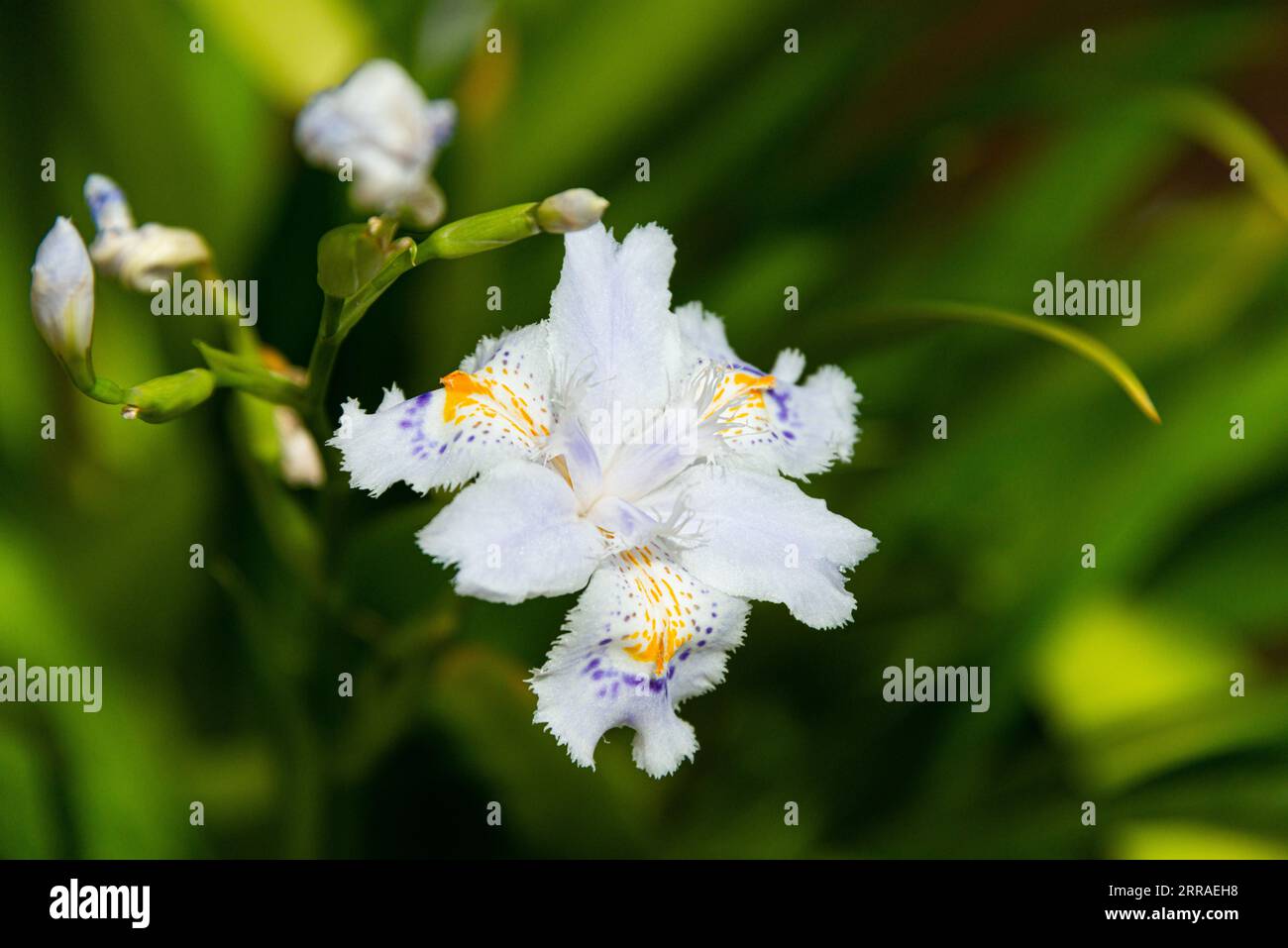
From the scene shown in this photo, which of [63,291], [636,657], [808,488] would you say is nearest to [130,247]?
[63,291]

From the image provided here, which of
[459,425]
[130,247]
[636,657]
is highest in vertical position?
[130,247]

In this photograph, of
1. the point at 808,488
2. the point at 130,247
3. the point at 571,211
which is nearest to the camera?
the point at 571,211

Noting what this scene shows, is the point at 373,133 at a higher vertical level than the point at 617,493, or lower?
higher

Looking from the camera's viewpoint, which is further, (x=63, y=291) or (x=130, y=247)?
(x=130, y=247)

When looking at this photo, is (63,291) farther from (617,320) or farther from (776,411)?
(776,411)

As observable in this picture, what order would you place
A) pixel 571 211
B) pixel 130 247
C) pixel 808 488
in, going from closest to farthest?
pixel 571 211 < pixel 130 247 < pixel 808 488

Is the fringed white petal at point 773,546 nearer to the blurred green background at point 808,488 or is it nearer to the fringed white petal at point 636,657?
the fringed white petal at point 636,657
